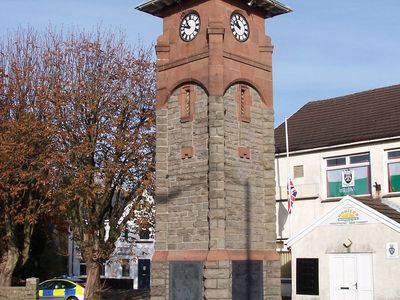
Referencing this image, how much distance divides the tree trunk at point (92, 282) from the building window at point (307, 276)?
27.3 feet

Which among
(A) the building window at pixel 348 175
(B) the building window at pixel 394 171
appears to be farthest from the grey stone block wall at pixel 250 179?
(A) the building window at pixel 348 175

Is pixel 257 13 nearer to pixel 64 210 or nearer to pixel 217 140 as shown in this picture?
pixel 217 140

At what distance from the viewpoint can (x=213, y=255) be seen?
18.4 metres

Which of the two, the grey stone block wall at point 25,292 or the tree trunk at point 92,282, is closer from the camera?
the grey stone block wall at point 25,292

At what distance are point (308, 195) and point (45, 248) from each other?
1698 centimetres

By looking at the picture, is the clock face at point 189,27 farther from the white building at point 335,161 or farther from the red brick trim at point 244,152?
the white building at point 335,161

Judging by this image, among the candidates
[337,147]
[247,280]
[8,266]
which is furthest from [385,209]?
[8,266]

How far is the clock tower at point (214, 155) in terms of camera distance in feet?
62.1

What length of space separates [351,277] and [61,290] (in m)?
14.4

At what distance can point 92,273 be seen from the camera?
26406 mm

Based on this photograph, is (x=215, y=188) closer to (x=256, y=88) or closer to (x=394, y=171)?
(x=256, y=88)

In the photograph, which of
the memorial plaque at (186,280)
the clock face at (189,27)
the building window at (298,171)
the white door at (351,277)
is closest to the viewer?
the memorial plaque at (186,280)

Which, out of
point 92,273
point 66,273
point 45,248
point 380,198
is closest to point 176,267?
point 92,273

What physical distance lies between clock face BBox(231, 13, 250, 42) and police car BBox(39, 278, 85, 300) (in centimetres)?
1507
